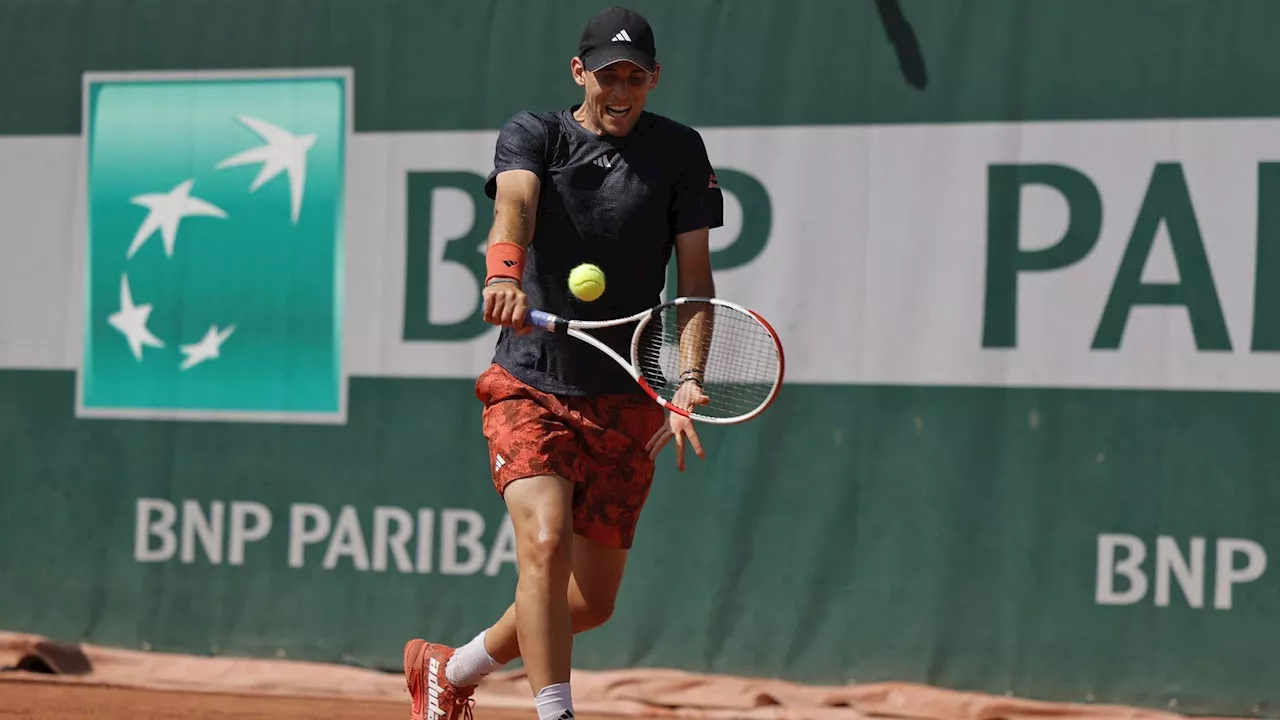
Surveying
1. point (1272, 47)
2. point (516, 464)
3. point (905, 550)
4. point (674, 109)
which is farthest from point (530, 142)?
point (1272, 47)

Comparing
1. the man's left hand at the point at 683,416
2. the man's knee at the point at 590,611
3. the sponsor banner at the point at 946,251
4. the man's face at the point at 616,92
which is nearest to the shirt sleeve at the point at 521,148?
the man's face at the point at 616,92

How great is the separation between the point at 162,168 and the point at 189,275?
1.28 ft

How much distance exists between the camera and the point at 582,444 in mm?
3416

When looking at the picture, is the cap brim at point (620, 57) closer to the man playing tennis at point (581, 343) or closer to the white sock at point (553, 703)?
the man playing tennis at point (581, 343)

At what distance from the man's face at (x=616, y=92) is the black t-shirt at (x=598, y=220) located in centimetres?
5

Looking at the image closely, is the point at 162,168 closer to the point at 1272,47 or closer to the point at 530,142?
the point at 530,142

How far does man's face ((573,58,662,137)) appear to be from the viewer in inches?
129

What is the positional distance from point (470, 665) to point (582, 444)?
637 mm

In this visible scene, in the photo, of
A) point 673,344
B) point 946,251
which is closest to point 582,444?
point 673,344

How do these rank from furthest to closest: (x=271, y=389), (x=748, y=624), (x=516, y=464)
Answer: (x=271, y=389)
(x=748, y=624)
(x=516, y=464)

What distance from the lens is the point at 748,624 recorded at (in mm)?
5039

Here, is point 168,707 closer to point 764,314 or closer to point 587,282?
point 764,314

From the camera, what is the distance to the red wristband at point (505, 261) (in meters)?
3.08

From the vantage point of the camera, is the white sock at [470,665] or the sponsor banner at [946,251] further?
the sponsor banner at [946,251]
